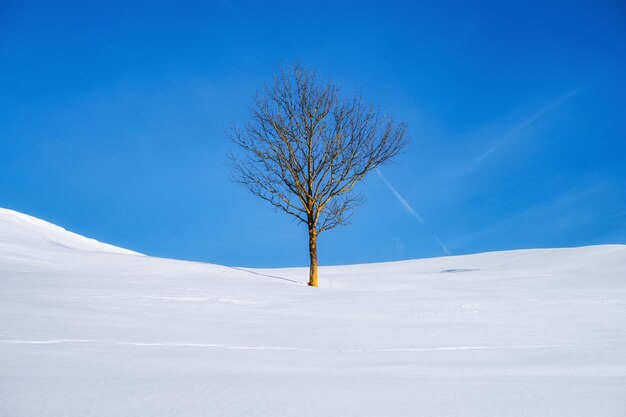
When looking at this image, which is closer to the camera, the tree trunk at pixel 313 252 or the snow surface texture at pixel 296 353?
the snow surface texture at pixel 296 353

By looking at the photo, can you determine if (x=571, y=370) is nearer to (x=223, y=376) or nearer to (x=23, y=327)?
(x=223, y=376)

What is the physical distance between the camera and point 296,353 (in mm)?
3096

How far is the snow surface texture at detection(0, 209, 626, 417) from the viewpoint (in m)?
1.79

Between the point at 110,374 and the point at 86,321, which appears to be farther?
the point at 86,321

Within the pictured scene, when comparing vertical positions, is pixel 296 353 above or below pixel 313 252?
below

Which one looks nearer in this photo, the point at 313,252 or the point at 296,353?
the point at 296,353

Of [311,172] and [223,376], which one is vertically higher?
[311,172]

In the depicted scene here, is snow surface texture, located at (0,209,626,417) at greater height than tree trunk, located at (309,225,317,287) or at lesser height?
lesser

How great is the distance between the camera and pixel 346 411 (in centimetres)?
171

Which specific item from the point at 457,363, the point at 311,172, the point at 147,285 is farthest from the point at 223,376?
the point at 311,172

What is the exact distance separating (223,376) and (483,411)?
1.20m

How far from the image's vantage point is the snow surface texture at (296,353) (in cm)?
179

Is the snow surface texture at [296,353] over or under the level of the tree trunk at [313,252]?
under

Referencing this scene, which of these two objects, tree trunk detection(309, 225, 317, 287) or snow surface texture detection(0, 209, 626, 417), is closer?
snow surface texture detection(0, 209, 626, 417)
